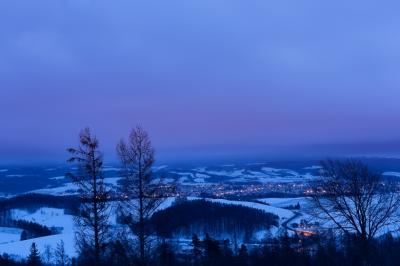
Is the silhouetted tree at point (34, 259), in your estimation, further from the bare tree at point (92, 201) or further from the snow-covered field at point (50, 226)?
the bare tree at point (92, 201)

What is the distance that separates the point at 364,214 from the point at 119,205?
25.9ft

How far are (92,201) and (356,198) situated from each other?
8.65 meters

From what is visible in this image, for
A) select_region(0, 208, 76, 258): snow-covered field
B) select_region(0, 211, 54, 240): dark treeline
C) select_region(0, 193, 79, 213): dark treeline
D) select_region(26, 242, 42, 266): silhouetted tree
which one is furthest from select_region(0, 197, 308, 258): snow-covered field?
select_region(26, 242, 42, 266): silhouetted tree

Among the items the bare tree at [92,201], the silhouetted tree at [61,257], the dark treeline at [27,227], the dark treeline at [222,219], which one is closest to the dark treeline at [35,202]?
the dark treeline at [27,227]

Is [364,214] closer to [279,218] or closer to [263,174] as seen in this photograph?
[279,218]

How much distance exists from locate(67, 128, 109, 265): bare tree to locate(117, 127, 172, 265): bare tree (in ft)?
2.43

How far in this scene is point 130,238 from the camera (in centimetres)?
1459

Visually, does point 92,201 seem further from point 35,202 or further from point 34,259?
point 35,202

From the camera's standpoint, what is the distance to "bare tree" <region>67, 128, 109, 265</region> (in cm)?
1375

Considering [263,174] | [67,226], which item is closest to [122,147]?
[67,226]

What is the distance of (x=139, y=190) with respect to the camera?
13.6 metres

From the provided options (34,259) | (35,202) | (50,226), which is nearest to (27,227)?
(50,226)

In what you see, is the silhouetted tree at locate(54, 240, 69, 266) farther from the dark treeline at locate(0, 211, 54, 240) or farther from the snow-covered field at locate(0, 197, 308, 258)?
the dark treeline at locate(0, 211, 54, 240)

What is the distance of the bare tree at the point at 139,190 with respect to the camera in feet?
44.2
